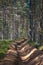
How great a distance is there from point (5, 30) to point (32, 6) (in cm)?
3520

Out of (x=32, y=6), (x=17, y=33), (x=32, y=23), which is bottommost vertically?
(x=17, y=33)

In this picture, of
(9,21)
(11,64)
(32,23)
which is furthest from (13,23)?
(11,64)

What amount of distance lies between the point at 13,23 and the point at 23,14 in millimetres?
10114

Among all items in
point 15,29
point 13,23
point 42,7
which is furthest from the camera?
point 15,29

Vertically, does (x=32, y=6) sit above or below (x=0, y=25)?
above

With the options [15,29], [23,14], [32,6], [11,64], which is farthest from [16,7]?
[11,64]

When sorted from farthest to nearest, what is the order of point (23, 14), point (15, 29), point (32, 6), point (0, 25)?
point (15, 29)
point (0, 25)
point (23, 14)
point (32, 6)

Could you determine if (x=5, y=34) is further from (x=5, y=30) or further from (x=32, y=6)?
(x=32, y=6)

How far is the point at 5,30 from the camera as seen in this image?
73312mm

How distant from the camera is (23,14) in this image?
6719cm

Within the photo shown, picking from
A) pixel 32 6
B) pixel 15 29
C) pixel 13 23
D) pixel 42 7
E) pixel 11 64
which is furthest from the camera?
pixel 15 29

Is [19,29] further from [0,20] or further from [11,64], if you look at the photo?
[11,64]

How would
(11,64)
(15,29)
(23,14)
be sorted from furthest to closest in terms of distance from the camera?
(15,29)
(23,14)
(11,64)

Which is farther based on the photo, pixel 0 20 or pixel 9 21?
pixel 9 21
